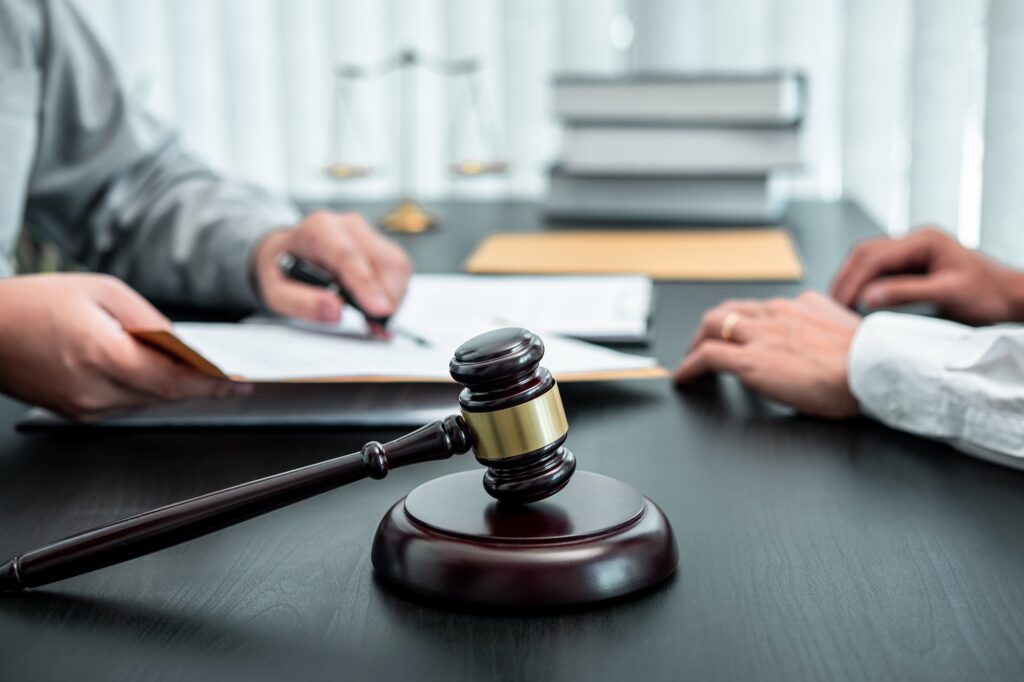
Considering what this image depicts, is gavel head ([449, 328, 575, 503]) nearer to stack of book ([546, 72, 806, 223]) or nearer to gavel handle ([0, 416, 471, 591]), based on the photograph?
gavel handle ([0, 416, 471, 591])

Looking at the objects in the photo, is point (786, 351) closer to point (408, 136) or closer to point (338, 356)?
point (338, 356)

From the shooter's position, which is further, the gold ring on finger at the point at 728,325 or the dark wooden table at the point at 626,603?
the gold ring on finger at the point at 728,325

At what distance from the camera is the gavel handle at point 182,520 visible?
50 cm

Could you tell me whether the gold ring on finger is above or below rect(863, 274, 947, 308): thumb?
above

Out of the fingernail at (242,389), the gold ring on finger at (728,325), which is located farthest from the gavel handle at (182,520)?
the gold ring on finger at (728,325)

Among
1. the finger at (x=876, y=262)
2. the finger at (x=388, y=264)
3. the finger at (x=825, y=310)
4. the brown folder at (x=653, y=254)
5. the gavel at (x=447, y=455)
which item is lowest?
the brown folder at (x=653, y=254)

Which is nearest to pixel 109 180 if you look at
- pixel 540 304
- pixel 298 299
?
pixel 298 299

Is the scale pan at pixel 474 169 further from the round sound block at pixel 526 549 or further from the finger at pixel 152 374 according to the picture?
the round sound block at pixel 526 549

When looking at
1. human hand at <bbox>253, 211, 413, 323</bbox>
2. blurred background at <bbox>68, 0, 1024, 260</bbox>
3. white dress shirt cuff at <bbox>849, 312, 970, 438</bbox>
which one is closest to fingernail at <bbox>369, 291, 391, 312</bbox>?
human hand at <bbox>253, 211, 413, 323</bbox>

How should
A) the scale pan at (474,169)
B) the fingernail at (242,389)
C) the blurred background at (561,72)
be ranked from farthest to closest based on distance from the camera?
the blurred background at (561,72) → the scale pan at (474,169) → the fingernail at (242,389)

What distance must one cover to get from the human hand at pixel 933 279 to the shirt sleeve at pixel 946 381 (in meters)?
0.31

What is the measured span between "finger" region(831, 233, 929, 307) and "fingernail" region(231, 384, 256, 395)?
590 millimetres

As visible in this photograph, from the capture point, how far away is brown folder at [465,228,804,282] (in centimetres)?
135

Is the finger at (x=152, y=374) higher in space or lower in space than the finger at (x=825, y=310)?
higher
